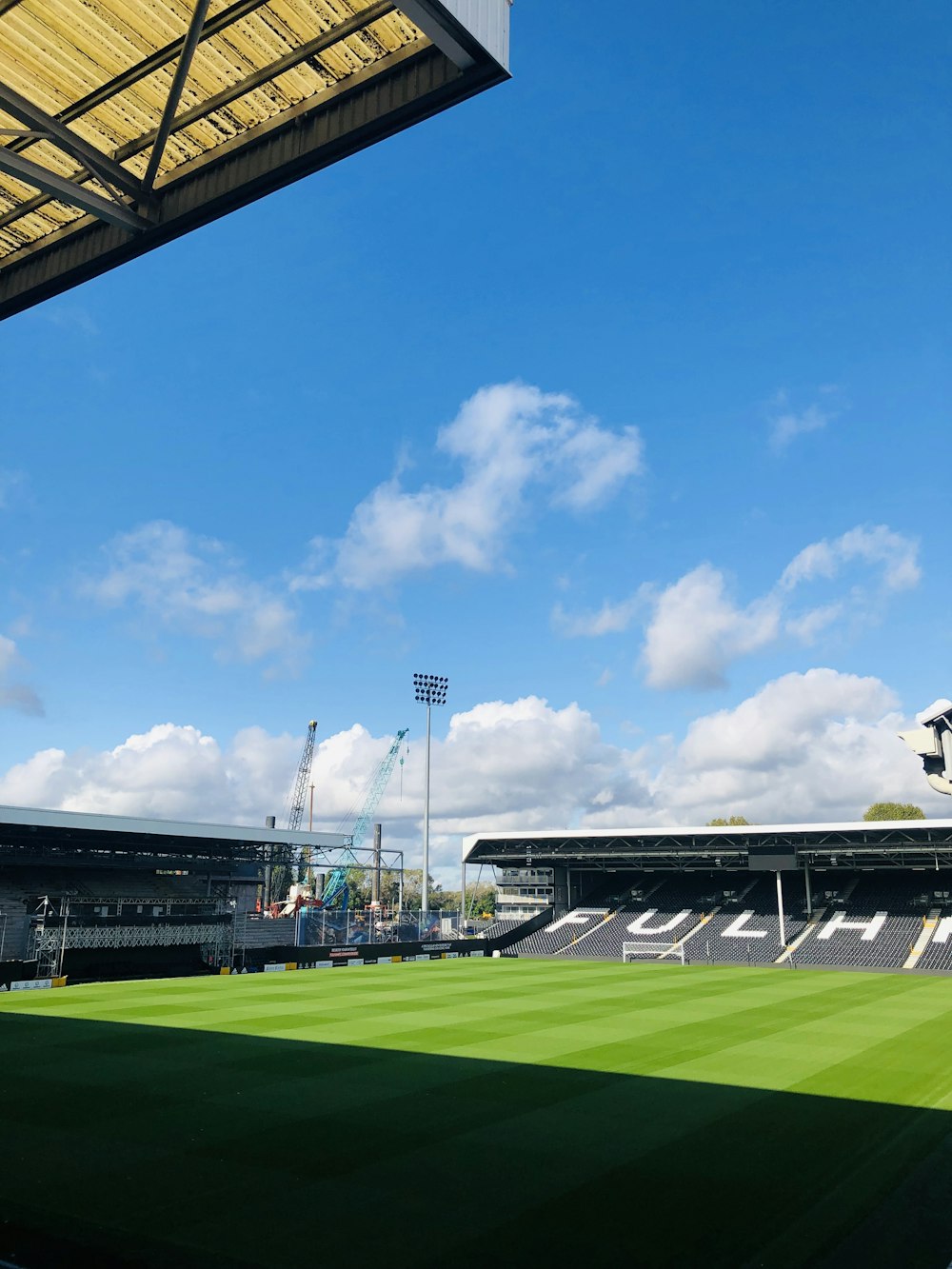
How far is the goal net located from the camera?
54938 mm

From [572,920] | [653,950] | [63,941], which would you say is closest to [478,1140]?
[63,941]

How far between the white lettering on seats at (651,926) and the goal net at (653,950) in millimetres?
1799

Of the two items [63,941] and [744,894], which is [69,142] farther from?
[744,894]

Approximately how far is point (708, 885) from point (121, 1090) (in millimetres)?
54386

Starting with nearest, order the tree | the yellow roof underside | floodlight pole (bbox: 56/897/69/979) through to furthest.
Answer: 1. the yellow roof underside
2. floodlight pole (bbox: 56/897/69/979)
3. the tree

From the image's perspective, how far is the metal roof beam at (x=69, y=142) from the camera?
9047 millimetres

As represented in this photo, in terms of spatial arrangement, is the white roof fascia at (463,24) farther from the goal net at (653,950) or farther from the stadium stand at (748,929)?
the goal net at (653,950)

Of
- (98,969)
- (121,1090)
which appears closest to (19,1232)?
(121,1090)

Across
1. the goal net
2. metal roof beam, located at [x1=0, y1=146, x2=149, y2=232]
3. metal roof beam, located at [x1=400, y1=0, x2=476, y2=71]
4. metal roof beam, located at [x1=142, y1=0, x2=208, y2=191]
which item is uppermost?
metal roof beam, located at [x1=142, y1=0, x2=208, y2=191]

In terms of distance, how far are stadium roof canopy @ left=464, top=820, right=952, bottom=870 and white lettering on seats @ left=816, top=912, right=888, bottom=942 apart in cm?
377

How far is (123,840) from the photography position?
56.4 m

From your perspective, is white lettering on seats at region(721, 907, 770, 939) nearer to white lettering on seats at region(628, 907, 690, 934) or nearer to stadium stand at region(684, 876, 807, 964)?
stadium stand at region(684, 876, 807, 964)

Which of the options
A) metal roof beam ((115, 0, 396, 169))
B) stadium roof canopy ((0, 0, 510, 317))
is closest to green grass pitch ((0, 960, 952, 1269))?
stadium roof canopy ((0, 0, 510, 317))

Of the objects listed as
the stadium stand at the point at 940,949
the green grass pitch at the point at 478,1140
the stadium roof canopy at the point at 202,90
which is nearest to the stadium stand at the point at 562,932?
the stadium stand at the point at 940,949
